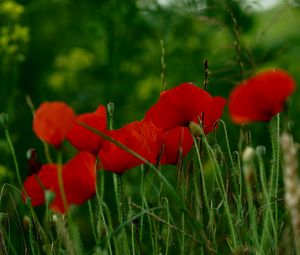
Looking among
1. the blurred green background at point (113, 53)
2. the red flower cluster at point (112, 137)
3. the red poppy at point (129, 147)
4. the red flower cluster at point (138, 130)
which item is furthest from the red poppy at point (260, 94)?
the blurred green background at point (113, 53)

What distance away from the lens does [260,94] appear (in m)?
1.10

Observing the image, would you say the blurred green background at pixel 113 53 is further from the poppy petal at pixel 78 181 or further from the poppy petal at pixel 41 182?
the poppy petal at pixel 78 181

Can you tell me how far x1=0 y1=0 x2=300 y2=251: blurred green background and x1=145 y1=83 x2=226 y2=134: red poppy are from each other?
6.91 ft

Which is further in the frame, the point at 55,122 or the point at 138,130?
the point at 138,130

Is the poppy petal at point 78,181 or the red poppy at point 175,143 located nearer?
the poppy petal at point 78,181

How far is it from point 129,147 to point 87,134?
0.14 meters

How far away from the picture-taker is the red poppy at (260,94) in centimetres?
108

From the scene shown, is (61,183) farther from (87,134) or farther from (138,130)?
(138,130)

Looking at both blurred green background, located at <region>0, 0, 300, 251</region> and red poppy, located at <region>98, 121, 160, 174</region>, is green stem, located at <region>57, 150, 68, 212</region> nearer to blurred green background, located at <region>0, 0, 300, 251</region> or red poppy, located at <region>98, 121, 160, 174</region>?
red poppy, located at <region>98, 121, 160, 174</region>

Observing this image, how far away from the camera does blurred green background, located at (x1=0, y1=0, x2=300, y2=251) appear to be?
407 cm

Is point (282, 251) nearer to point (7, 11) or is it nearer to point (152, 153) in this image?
point (152, 153)

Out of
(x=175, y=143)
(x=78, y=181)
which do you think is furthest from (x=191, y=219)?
(x=175, y=143)

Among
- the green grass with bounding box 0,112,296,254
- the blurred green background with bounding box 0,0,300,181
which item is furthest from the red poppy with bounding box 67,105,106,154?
the blurred green background with bounding box 0,0,300,181

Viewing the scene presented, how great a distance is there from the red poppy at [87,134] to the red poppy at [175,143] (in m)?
0.26
